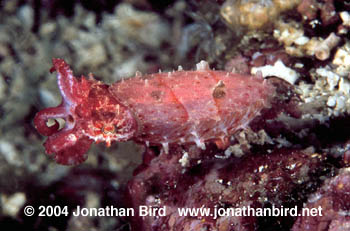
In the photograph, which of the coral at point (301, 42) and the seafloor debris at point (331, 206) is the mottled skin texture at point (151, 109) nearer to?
the coral at point (301, 42)

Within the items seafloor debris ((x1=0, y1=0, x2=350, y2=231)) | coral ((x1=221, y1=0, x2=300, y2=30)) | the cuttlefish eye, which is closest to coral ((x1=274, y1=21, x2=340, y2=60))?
seafloor debris ((x1=0, y1=0, x2=350, y2=231))

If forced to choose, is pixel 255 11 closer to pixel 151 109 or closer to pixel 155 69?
pixel 155 69

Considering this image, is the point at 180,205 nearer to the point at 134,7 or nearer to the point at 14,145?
the point at 14,145

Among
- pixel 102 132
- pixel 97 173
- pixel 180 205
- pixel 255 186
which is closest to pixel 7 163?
pixel 97 173

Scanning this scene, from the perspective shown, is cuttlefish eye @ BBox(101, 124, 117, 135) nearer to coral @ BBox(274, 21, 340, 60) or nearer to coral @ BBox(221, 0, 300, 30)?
coral @ BBox(221, 0, 300, 30)

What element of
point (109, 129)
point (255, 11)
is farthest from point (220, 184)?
point (255, 11)

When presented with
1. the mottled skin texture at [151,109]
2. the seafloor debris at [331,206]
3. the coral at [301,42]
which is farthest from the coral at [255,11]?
the seafloor debris at [331,206]

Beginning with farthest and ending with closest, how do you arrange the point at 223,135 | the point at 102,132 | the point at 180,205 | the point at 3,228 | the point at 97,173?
the point at 97,173 → the point at 3,228 → the point at 223,135 → the point at 180,205 → the point at 102,132
